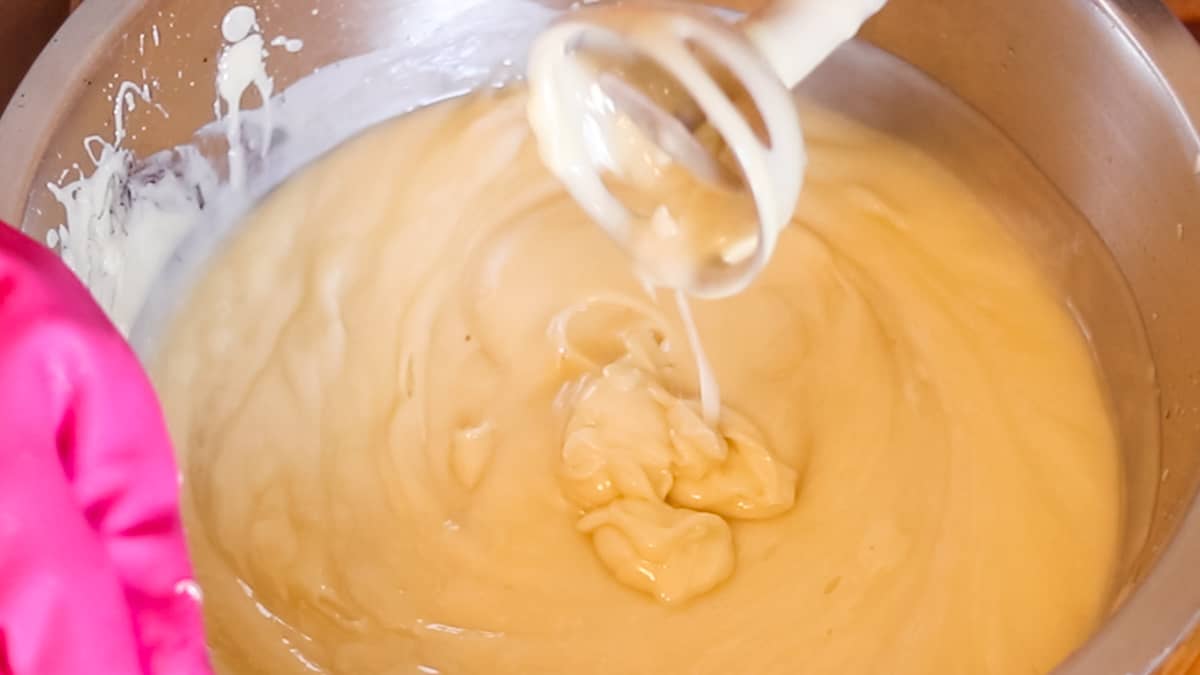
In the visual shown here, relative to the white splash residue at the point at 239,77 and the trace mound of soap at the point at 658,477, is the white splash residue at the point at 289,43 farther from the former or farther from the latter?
the trace mound of soap at the point at 658,477

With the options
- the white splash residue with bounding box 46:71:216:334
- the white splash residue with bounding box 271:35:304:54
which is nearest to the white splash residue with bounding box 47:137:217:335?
the white splash residue with bounding box 46:71:216:334

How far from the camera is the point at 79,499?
732 mm

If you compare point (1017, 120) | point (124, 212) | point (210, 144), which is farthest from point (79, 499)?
point (1017, 120)

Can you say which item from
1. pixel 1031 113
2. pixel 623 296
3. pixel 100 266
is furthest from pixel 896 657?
pixel 100 266

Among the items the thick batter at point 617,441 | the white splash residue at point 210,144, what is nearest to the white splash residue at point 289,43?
the white splash residue at point 210,144

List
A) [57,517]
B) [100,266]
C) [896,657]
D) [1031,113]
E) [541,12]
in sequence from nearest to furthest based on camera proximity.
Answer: [57,517] → [896,657] → [100,266] → [1031,113] → [541,12]

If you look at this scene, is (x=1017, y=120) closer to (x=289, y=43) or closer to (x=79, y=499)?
(x=289, y=43)

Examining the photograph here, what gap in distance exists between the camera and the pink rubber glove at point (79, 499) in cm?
67

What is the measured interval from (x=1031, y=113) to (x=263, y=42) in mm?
777

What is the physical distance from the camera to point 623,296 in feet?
4.09

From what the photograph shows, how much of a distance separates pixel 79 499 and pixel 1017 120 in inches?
37.4

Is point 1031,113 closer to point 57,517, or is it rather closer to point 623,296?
point 623,296

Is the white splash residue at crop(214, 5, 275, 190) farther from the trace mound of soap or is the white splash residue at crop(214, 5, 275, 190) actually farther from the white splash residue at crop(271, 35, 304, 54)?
the trace mound of soap

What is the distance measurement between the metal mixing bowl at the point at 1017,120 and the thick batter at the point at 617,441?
4 centimetres
